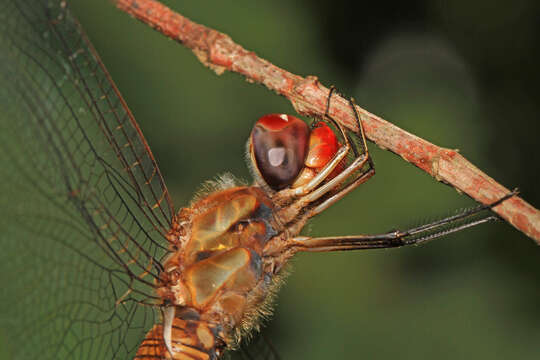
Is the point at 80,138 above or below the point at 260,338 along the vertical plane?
above

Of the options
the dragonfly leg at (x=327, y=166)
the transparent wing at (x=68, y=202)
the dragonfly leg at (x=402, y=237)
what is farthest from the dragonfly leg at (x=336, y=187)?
the transparent wing at (x=68, y=202)

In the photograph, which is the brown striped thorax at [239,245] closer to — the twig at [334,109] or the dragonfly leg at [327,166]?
the dragonfly leg at [327,166]

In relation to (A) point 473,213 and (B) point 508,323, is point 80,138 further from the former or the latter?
(B) point 508,323

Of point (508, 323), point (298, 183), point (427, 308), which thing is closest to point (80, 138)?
point (298, 183)

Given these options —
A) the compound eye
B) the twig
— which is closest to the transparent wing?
the twig

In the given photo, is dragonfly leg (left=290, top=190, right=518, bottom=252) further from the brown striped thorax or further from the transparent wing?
the transparent wing

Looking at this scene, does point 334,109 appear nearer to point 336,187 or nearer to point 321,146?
point 321,146

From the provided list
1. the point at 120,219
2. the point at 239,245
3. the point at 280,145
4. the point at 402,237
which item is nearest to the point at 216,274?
the point at 239,245
